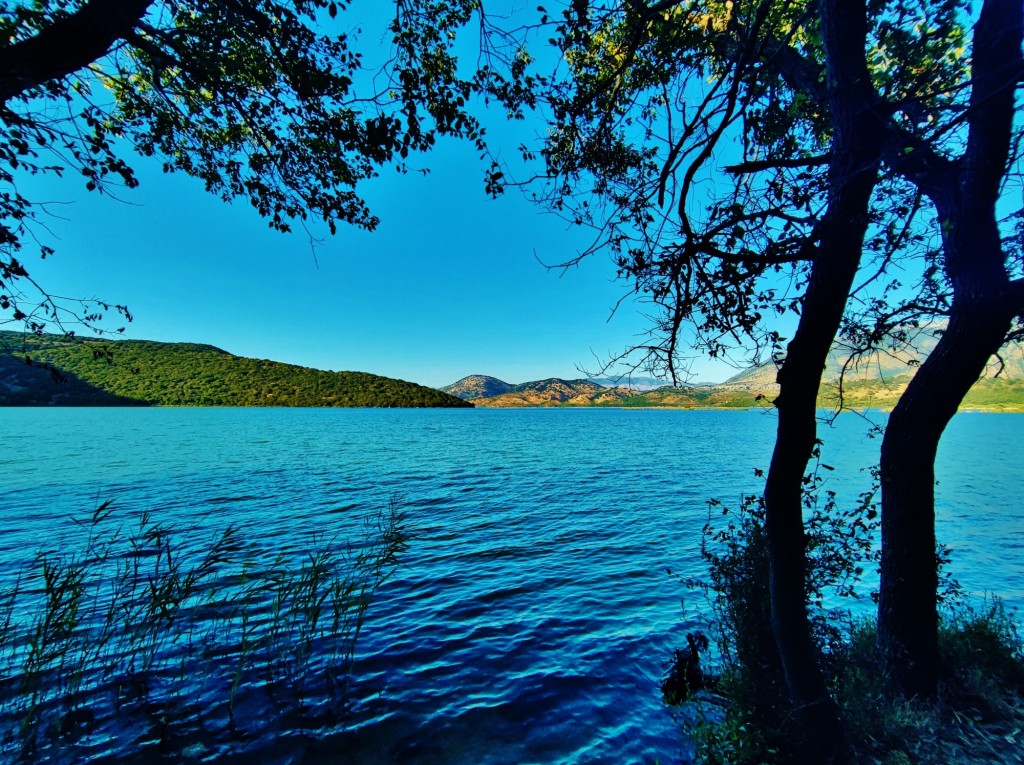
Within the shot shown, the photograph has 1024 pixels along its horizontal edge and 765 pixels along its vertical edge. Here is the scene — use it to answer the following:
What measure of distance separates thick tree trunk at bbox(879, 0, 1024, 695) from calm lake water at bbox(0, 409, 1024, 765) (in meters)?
3.82

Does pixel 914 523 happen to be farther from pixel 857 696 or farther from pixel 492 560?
pixel 492 560

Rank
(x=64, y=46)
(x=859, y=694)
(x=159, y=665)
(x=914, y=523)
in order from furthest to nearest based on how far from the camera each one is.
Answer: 1. (x=159, y=665)
2. (x=859, y=694)
3. (x=914, y=523)
4. (x=64, y=46)

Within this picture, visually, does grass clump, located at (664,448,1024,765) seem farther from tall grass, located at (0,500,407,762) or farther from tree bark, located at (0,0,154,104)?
tree bark, located at (0,0,154,104)

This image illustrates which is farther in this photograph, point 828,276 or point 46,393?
point 46,393

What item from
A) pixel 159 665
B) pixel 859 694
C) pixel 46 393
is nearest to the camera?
pixel 859 694

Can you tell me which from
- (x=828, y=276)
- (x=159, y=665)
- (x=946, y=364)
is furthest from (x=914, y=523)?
(x=159, y=665)

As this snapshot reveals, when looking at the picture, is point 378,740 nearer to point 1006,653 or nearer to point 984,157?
point 1006,653

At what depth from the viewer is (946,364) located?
579 cm

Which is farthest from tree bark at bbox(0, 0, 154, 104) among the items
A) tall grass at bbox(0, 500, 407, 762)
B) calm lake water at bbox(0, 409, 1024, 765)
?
calm lake water at bbox(0, 409, 1024, 765)

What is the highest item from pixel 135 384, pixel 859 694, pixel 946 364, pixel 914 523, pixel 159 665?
pixel 135 384

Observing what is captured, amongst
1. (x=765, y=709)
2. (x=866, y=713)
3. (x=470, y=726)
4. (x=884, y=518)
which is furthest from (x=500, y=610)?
(x=884, y=518)

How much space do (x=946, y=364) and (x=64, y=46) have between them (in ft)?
35.1

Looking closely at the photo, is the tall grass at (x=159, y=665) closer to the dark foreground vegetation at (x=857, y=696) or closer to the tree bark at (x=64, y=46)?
the tree bark at (x=64, y=46)

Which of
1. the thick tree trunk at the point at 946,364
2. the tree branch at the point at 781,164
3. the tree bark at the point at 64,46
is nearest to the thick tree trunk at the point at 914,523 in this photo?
the thick tree trunk at the point at 946,364
